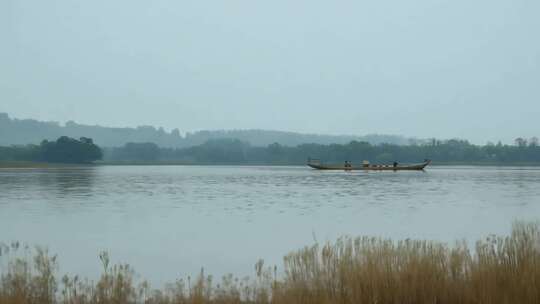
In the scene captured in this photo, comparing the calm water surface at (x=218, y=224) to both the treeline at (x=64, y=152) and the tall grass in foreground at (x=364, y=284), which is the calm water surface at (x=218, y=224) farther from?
the treeline at (x=64, y=152)

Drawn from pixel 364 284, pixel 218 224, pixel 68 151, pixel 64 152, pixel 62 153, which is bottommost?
pixel 218 224

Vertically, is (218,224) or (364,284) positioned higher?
(364,284)

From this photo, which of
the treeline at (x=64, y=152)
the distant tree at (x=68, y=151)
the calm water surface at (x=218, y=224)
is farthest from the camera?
the treeline at (x=64, y=152)

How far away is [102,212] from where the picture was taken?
30.1m

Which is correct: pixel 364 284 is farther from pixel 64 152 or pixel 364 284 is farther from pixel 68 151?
pixel 64 152

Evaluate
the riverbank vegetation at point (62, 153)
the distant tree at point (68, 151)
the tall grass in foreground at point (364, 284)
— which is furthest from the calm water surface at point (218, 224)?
the riverbank vegetation at point (62, 153)

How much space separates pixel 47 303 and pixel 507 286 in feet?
27.8

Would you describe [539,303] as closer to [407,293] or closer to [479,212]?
[407,293]

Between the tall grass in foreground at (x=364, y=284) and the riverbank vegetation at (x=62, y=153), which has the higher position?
the riverbank vegetation at (x=62, y=153)

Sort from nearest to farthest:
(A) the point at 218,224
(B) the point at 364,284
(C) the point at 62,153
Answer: (B) the point at 364,284, (A) the point at 218,224, (C) the point at 62,153

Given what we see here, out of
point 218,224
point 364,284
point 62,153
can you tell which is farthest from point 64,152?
point 364,284

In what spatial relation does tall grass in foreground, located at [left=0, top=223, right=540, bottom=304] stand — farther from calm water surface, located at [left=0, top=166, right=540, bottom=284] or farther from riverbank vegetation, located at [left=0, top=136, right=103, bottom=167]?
riverbank vegetation, located at [left=0, top=136, right=103, bottom=167]

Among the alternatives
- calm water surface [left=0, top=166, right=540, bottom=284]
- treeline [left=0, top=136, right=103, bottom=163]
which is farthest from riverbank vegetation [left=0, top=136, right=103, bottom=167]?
calm water surface [left=0, top=166, right=540, bottom=284]

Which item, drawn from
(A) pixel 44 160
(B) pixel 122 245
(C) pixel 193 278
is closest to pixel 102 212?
(B) pixel 122 245
